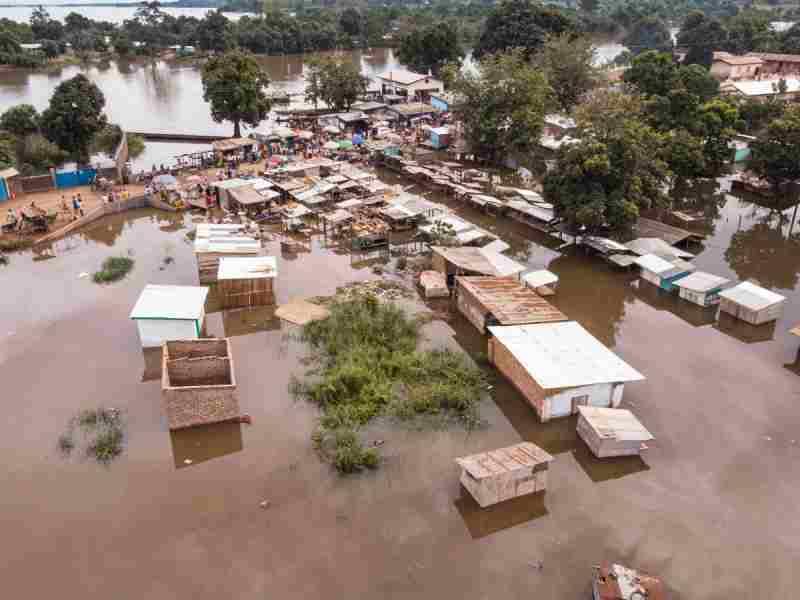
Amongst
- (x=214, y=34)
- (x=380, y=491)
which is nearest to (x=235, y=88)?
(x=380, y=491)

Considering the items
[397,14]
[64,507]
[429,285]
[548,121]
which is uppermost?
[397,14]

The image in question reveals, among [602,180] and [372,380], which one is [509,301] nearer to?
[372,380]

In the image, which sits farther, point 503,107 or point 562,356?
point 503,107

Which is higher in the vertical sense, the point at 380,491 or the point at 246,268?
the point at 246,268

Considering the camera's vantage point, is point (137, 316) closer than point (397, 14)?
Yes

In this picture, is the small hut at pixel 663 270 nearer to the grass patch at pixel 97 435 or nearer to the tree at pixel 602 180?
the tree at pixel 602 180

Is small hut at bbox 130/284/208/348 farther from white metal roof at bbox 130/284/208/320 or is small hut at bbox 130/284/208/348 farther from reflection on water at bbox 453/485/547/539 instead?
reflection on water at bbox 453/485/547/539

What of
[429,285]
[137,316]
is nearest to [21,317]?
[137,316]

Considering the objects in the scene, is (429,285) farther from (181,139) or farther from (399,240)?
(181,139)
